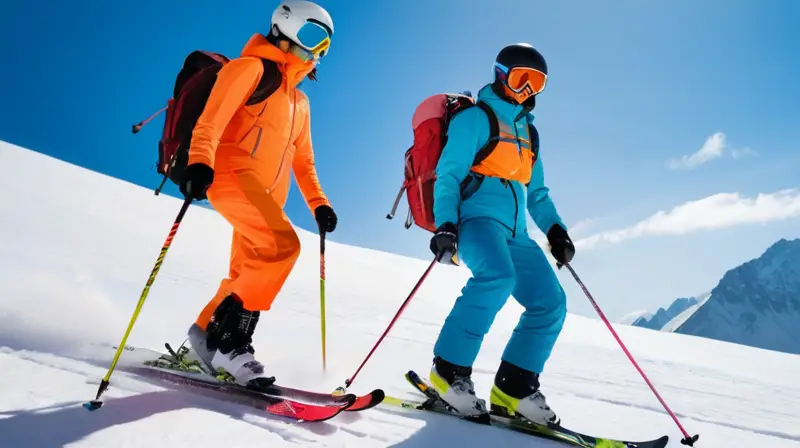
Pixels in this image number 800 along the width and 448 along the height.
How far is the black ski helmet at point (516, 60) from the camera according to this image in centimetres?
395

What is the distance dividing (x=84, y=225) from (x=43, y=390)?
26.1 ft

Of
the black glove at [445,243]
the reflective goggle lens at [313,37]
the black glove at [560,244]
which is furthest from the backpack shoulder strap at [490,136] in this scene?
the reflective goggle lens at [313,37]

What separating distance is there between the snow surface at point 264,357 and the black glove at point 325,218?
1266mm

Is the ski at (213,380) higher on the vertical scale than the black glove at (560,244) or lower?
lower

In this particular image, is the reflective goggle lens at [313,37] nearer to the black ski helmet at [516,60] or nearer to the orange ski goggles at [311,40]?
the orange ski goggles at [311,40]

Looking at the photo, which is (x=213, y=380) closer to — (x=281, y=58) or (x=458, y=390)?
(x=458, y=390)

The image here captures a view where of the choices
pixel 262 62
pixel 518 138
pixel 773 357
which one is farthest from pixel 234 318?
pixel 773 357

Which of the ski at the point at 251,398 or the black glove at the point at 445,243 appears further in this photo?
the black glove at the point at 445,243

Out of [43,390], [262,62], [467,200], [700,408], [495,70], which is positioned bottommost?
[43,390]

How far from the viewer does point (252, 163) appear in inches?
145

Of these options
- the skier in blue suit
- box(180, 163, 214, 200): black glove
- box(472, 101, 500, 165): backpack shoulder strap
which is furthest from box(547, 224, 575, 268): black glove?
box(180, 163, 214, 200): black glove

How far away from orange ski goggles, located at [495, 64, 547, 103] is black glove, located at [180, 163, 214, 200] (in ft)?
7.68

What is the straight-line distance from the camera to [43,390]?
8.19ft

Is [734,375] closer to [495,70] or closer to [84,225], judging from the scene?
[495,70]
